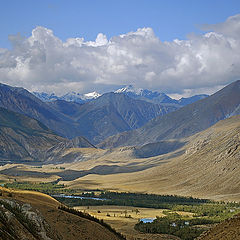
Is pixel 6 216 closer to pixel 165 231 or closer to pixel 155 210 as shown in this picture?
pixel 165 231

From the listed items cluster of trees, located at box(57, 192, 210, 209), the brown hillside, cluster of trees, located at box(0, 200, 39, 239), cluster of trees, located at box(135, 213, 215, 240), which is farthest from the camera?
the brown hillside

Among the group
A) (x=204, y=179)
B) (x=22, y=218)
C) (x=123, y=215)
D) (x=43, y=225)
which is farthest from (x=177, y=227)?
(x=204, y=179)

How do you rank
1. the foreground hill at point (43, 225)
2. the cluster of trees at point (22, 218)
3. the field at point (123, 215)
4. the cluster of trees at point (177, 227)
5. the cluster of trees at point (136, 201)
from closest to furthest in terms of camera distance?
the foreground hill at point (43, 225) → the cluster of trees at point (22, 218) → the cluster of trees at point (177, 227) → the field at point (123, 215) → the cluster of trees at point (136, 201)

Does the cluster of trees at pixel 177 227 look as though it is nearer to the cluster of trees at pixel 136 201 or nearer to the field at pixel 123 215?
the field at pixel 123 215

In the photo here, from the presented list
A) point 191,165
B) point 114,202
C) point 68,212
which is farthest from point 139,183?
point 68,212

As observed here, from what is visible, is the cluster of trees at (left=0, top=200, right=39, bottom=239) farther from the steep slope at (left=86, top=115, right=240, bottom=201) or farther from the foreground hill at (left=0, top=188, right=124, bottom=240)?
the steep slope at (left=86, top=115, right=240, bottom=201)

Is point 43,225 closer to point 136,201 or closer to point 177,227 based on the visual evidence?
point 177,227

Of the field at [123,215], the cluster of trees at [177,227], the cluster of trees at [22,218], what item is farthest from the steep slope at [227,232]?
the cluster of trees at [177,227]

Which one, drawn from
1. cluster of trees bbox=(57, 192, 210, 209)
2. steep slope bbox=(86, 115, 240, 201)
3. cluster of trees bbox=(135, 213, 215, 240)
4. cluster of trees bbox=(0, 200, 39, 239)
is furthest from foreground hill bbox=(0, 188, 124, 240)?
steep slope bbox=(86, 115, 240, 201)

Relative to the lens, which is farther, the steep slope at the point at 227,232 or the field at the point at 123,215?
the field at the point at 123,215

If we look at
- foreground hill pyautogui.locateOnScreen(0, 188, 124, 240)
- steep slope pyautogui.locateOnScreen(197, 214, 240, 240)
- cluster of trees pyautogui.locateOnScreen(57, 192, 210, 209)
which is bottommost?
cluster of trees pyautogui.locateOnScreen(57, 192, 210, 209)
